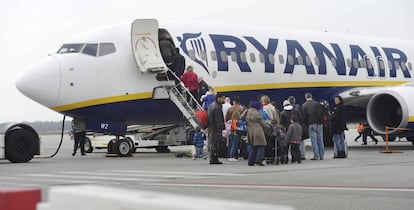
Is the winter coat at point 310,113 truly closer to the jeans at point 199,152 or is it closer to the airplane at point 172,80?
the jeans at point 199,152

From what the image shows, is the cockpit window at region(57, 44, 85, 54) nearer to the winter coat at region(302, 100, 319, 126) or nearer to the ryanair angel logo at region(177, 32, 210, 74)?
the ryanair angel logo at region(177, 32, 210, 74)

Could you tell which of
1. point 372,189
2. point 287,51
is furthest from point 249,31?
point 372,189

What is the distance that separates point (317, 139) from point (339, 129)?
2.33 feet

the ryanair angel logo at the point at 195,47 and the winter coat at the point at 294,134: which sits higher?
the ryanair angel logo at the point at 195,47

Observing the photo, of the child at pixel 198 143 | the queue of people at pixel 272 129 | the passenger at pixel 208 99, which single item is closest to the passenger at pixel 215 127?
the queue of people at pixel 272 129

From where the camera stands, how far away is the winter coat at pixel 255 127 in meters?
13.4

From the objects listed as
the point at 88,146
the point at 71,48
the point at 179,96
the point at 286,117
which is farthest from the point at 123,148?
the point at 88,146

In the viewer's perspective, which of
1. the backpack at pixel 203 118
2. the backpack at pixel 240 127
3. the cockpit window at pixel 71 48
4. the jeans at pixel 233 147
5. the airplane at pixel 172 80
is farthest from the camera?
the cockpit window at pixel 71 48

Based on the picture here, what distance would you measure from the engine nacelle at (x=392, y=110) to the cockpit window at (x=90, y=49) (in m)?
8.23

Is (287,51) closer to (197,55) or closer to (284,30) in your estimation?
(284,30)

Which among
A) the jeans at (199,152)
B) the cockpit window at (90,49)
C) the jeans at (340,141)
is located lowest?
the jeans at (199,152)

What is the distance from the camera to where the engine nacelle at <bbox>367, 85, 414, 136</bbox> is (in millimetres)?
19078

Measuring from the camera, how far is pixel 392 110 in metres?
20.5

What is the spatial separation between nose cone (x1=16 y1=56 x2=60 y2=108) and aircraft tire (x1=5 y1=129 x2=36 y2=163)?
1.01m
